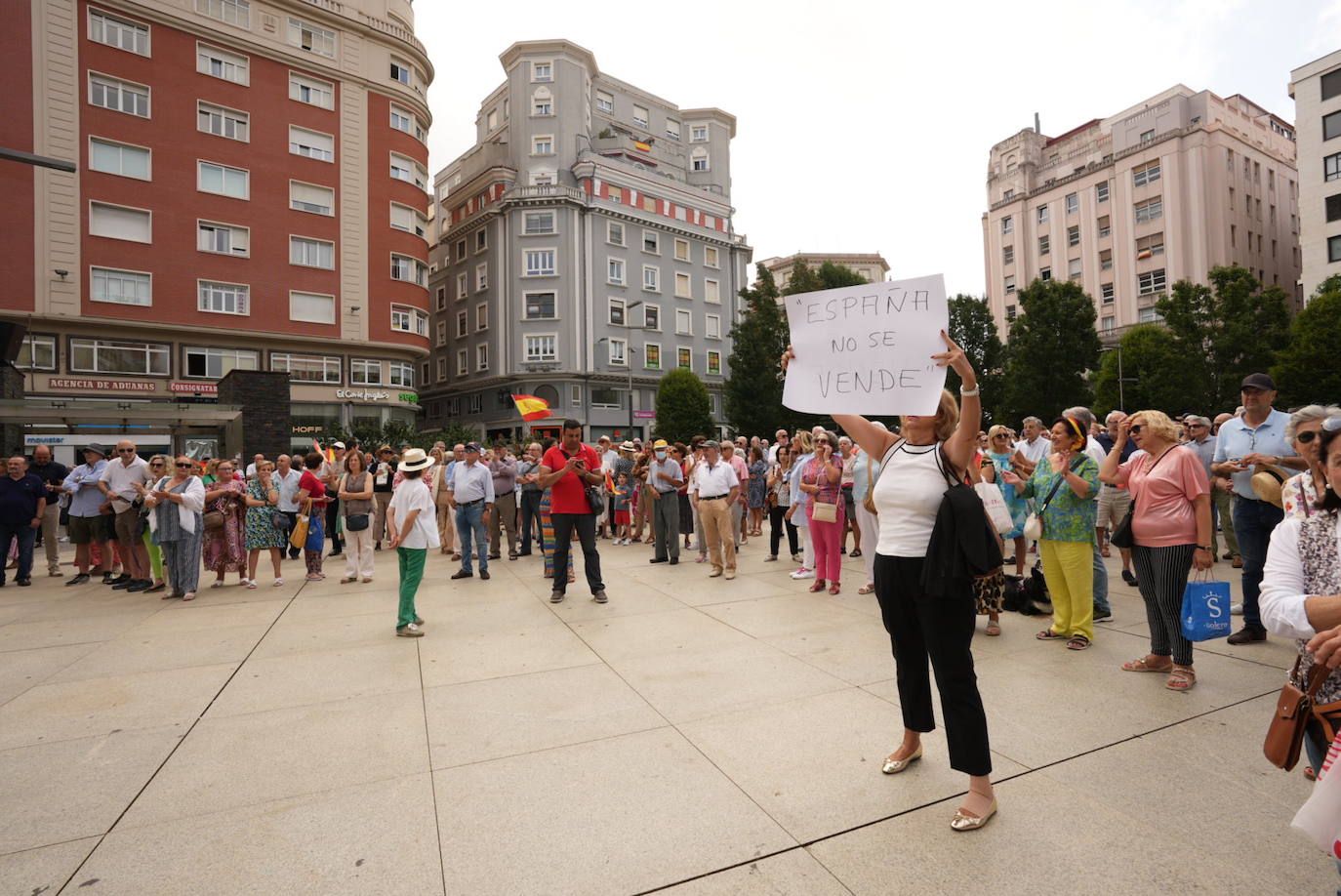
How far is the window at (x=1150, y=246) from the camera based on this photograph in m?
48.8

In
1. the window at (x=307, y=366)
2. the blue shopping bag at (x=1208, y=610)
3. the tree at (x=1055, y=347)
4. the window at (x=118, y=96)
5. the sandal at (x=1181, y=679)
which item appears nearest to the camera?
the blue shopping bag at (x=1208, y=610)

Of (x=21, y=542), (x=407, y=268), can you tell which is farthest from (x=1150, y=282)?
(x=21, y=542)

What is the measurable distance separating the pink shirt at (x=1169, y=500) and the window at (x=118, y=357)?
3596 cm

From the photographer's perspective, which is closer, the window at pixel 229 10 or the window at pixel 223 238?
the window at pixel 223 238

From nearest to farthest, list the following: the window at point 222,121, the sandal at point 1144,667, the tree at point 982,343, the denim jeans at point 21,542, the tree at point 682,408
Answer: the sandal at point 1144,667 < the denim jeans at point 21,542 < the window at point 222,121 < the tree at point 682,408 < the tree at point 982,343

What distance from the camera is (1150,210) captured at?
49531mm

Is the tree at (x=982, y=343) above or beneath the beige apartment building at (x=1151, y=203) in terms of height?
beneath

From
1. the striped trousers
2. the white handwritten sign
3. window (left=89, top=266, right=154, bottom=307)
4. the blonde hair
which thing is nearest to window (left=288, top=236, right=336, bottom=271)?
window (left=89, top=266, right=154, bottom=307)

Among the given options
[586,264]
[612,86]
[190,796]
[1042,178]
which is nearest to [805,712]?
[190,796]

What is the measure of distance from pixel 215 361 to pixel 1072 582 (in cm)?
→ 3524

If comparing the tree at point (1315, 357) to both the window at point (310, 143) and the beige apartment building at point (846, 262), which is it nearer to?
the window at point (310, 143)

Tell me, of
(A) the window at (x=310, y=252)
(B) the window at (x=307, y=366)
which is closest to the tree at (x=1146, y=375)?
(B) the window at (x=307, y=366)

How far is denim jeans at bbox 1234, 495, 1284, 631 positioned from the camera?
5617 millimetres

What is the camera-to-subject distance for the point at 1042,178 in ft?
197
